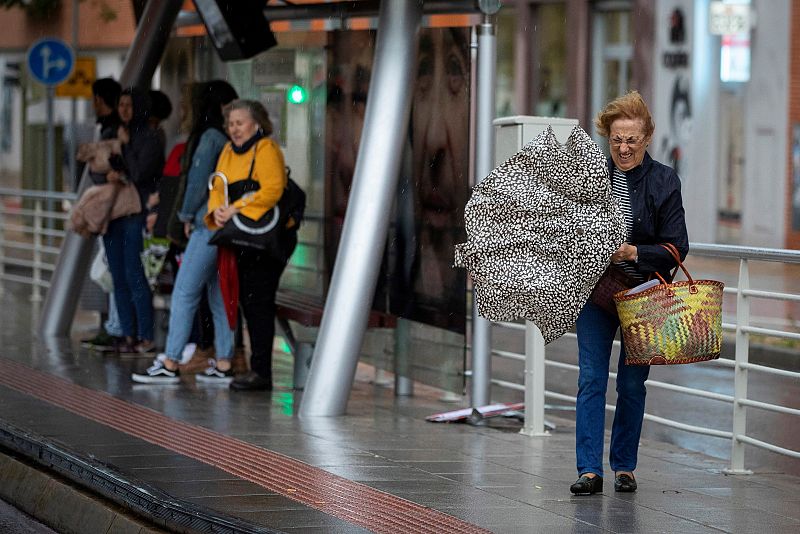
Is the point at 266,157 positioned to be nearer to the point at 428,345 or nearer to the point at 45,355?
the point at 428,345

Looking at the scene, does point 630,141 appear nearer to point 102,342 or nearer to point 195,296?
point 195,296

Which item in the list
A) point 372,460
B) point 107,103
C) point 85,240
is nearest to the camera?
point 372,460

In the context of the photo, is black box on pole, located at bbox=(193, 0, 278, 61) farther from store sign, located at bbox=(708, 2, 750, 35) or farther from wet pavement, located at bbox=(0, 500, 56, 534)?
store sign, located at bbox=(708, 2, 750, 35)

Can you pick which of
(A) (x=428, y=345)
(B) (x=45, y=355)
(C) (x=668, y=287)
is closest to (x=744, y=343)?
(C) (x=668, y=287)

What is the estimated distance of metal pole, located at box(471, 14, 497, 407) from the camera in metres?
9.66

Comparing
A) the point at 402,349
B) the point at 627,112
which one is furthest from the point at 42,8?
the point at 627,112

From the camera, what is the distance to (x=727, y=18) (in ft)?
90.2

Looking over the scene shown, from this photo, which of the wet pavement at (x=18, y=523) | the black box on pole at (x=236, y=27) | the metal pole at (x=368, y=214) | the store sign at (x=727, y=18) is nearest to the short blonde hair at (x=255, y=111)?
the metal pole at (x=368, y=214)

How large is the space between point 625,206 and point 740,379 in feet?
5.52

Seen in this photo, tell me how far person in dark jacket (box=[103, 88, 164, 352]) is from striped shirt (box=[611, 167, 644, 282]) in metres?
5.61

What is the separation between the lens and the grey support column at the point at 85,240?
1355cm

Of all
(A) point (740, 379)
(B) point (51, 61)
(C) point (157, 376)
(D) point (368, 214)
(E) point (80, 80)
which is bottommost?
(C) point (157, 376)

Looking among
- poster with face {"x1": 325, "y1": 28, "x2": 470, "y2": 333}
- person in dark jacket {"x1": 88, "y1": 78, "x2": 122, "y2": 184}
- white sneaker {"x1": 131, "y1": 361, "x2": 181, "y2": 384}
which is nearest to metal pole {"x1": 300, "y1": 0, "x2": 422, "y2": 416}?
poster with face {"x1": 325, "y1": 28, "x2": 470, "y2": 333}

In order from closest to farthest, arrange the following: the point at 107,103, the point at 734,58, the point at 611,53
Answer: the point at 107,103
the point at 734,58
the point at 611,53
